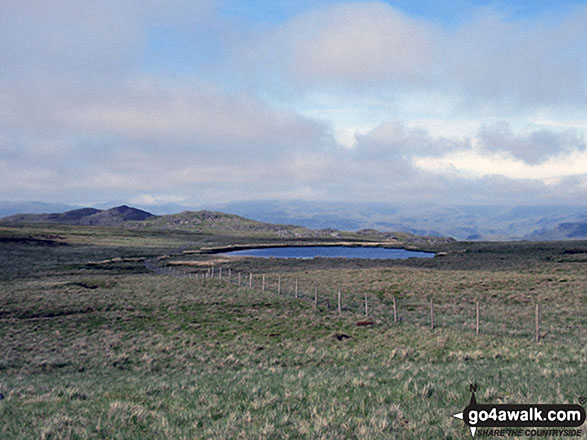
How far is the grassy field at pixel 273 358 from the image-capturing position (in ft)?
31.1

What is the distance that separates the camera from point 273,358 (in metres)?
19.2

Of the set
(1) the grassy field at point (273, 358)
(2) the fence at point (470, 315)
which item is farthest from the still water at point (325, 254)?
(2) the fence at point (470, 315)

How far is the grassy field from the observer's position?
31.1ft

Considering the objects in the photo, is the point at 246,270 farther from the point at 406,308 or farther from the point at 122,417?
the point at 122,417

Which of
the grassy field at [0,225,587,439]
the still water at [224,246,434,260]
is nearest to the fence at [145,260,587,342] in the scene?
the grassy field at [0,225,587,439]

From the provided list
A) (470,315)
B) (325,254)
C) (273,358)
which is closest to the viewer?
(273,358)

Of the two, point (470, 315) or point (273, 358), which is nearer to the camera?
point (273, 358)

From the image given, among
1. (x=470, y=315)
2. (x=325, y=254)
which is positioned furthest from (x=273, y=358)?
(x=325, y=254)

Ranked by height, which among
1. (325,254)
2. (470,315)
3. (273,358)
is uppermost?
(470,315)

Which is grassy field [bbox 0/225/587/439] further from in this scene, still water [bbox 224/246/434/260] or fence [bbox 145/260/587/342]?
still water [bbox 224/246/434/260]

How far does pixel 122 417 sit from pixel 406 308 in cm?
2727

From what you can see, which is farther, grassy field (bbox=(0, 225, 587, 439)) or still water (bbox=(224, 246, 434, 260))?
still water (bbox=(224, 246, 434, 260))

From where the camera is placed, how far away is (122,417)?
9805 millimetres

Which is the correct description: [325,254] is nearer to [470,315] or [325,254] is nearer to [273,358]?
[470,315]
